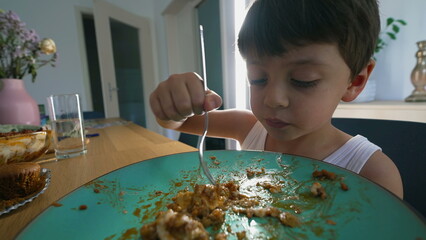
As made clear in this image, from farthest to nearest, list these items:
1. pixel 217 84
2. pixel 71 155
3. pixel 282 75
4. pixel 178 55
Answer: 1. pixel 178 55
2. pixel 217 84
3. pixel 71 155
4. pixel 282 75

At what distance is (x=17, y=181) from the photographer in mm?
383

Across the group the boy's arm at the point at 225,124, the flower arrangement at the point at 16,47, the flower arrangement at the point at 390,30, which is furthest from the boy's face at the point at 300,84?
the flower arrangement at the point at 390,30

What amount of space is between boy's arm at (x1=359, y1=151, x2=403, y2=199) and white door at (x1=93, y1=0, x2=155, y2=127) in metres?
3.04

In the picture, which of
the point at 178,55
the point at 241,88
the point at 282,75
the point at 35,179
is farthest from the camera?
the point at 178,55

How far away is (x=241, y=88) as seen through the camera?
2.12 metres

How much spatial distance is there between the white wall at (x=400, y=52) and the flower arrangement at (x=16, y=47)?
7.47ft

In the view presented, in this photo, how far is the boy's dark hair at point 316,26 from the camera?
50cm

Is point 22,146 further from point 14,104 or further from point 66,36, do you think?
point 66,36

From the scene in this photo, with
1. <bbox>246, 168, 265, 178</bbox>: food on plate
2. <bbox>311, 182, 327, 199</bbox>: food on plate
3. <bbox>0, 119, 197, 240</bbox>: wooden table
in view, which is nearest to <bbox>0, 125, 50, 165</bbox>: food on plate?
<bbox>0, 119, 197, 240</bbox>: wooden table

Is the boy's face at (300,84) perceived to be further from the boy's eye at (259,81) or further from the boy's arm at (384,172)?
the boy's arm at (384,172)

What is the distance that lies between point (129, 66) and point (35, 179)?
3938 millimetres

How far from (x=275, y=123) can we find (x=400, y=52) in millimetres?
1754

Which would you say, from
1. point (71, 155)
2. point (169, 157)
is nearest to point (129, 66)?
point (71, 155)

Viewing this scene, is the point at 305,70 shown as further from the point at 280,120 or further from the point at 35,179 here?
the point at 35,179
